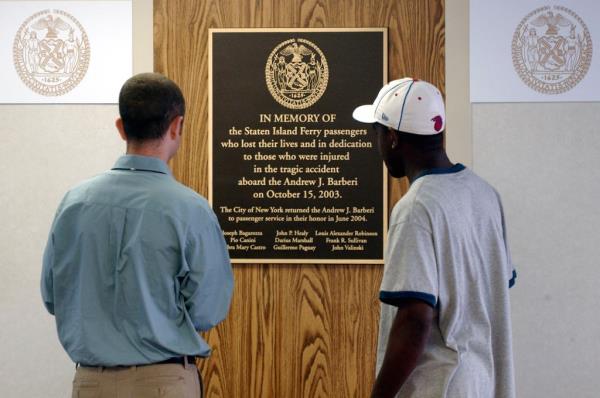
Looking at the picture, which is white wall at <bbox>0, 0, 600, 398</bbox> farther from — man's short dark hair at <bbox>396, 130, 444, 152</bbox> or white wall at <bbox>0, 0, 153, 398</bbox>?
man's short dark hair at <bbox>396, 130, 444, 152</bbox>

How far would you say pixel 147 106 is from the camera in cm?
200

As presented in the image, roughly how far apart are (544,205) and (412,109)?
5.54 feet

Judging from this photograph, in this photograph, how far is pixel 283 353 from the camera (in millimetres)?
3379

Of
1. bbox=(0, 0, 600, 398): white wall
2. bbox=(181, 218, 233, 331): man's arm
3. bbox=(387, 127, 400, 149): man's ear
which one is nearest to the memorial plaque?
bbox=(0, 0, 600, 398): white wall

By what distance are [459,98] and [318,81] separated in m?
0.65

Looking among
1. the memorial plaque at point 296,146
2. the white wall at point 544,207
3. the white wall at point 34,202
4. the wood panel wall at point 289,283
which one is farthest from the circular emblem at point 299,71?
the white wall at point 34,202

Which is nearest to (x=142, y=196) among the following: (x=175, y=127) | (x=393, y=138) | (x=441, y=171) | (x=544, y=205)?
(x=175, y=127)

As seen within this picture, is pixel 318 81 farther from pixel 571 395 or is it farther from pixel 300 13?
pixel 571 395

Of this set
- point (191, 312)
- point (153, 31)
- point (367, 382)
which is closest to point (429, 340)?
point (191, 312)

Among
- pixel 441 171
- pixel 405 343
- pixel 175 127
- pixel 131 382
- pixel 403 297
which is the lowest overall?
pixel 131 382

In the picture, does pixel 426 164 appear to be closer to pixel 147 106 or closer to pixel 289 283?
pixel 147 106

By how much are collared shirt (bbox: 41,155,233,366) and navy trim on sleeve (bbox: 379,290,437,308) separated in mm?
508

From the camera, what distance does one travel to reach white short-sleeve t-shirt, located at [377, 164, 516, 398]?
1.75 m

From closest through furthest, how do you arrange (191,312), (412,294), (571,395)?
(412,294)
(191,312)
(571,395)
